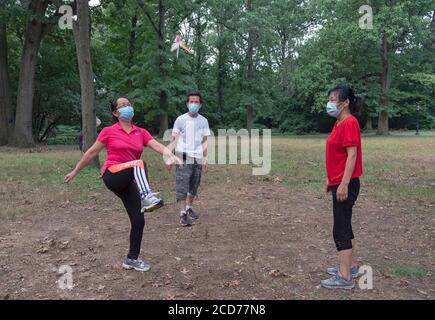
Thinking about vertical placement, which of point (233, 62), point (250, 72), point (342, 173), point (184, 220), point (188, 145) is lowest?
point (184, 220)

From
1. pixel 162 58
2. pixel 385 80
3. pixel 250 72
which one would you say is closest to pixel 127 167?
pixel 162 58

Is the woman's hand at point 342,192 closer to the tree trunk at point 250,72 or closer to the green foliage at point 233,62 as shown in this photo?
the green foliage at point 233,62

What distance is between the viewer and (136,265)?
4.58m

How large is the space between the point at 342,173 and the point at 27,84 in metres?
19.8

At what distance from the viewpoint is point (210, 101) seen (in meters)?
43.2

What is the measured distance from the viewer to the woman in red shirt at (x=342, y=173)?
4.01 m

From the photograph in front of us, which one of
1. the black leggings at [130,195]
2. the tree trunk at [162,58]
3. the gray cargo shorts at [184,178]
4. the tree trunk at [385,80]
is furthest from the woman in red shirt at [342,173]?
the tree trunk at [385,80]

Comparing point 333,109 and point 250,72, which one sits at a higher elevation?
point 250,72

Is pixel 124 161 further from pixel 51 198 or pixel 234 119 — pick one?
pixel 234 119

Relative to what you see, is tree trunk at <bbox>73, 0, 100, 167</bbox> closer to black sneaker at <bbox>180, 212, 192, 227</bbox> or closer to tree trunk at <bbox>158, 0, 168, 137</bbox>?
black sneaker at <bbox>180, 212, 192, 227</bbox>

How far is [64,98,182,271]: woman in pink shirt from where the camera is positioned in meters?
4.27

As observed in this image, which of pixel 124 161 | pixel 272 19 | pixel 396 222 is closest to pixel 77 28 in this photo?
pixel 124 161

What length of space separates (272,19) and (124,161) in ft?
111

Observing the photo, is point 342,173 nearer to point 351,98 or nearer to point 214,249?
point 351,98
